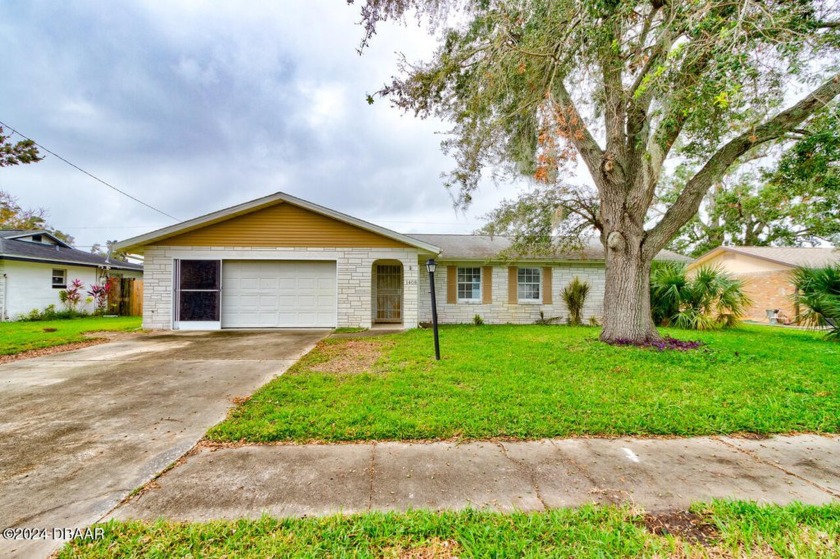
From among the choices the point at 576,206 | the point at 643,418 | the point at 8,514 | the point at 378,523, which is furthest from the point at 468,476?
the point at 576,206

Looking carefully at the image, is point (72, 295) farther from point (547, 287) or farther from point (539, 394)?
point (547, 287)

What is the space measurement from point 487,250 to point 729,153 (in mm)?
7342

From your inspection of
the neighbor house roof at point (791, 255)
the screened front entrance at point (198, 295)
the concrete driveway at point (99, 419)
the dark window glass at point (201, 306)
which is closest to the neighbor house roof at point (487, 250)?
the neighbor house roof at point (791, 255)

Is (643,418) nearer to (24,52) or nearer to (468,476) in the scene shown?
(468,476)

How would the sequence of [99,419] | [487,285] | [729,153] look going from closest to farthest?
[99,419] → [729,153] → [487,285]

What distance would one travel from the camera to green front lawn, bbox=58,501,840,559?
173 cm

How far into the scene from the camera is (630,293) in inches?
283

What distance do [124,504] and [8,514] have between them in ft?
2.07

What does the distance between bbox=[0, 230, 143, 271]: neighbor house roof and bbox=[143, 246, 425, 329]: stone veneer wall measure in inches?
305

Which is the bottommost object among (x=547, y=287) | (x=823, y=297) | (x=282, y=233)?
(x=823, y=297)

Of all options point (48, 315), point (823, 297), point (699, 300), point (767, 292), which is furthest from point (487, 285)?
point (48, 315)

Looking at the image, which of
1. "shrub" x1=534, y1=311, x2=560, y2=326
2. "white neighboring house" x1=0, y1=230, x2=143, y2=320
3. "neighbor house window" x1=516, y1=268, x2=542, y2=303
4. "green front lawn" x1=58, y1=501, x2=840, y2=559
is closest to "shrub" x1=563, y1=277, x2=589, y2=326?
"shrub" x1=534, y1=311, x2=560, y2=326

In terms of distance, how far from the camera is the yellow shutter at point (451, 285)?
40.1ft

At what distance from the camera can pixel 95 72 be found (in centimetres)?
1134
